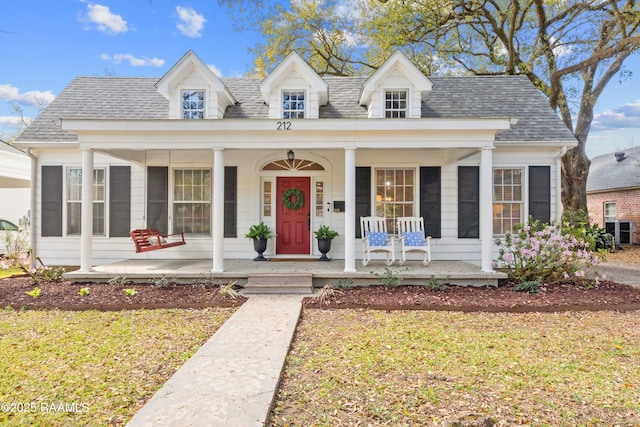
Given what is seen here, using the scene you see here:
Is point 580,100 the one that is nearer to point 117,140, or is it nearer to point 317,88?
point 317,88

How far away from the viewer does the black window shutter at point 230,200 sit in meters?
8.24

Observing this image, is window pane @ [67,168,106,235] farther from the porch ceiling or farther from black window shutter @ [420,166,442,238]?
black window shutter @ [420,166,442,238]

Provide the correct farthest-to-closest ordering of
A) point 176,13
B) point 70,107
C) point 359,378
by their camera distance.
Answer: point 176,13 < point 70,107 < point 359,378

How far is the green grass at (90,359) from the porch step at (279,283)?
37.3 inches

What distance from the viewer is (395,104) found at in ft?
27.2

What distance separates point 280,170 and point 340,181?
4.81 feet

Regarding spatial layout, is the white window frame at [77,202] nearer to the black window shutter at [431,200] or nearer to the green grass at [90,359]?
the green grass at [90,359]

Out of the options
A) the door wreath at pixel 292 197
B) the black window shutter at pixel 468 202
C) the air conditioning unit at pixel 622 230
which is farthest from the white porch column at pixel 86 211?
the air conditioning unit at pixel 622 230

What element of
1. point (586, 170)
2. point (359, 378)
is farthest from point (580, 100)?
point (359, 378)

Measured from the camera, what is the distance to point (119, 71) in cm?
2136

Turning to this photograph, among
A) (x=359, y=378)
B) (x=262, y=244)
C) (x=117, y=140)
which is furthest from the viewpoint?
(x=262, y=244)

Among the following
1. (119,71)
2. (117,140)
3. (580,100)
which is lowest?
(117,140)

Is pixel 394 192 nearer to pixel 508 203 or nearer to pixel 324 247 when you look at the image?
pixel 324 247

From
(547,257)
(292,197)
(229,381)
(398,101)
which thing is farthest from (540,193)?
(229,381)
